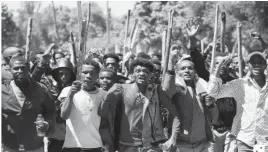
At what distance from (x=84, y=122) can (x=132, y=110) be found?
2.04 feet

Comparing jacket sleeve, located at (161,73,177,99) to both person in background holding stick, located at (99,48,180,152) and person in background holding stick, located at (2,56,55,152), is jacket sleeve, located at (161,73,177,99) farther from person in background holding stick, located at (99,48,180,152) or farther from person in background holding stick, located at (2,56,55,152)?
person in background holding stick, located at (2,56,55,152)

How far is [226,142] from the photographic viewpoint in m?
7.64

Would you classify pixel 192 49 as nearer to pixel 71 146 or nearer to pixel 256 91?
pixel 256 91

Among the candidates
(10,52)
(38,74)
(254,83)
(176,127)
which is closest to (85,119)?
(176,127)

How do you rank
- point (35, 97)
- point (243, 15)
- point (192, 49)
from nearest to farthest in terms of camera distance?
point (35, 97) → point (192, 49) → point (243, 15)

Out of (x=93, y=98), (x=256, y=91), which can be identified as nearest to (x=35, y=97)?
(x=93, y=98)

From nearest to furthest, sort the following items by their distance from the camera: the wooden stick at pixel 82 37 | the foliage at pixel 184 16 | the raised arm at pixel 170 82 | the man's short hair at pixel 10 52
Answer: the raised arm at pixel 170 82
the wooden stick at pixel 82 37
the man's short hair at pixel 10 52
the foliage at pixel 184 16

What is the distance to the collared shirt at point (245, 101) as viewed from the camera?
6094 millimetres

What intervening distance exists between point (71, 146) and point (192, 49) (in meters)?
2.16

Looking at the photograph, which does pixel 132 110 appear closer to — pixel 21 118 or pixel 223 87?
pixel 21 118

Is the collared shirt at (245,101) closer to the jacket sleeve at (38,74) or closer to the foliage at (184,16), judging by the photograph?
the jacket sleeve at (38,74)

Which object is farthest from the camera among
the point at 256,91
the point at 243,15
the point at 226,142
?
the point at 243,15

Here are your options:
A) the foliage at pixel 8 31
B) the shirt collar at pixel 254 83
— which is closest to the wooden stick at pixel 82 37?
the shirt collar at pixel 254 83

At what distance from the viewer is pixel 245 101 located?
6.19 m
